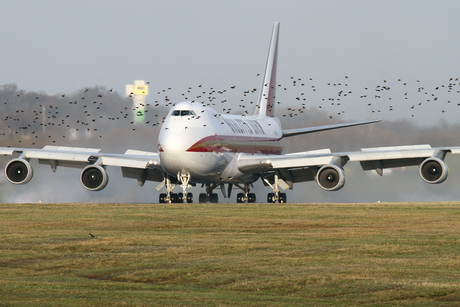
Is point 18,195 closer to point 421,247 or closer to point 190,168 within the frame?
point 190,168

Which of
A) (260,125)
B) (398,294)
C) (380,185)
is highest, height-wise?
(260,125)

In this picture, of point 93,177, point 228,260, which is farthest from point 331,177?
point 228,260

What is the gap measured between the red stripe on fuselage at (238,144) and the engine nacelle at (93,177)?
518 cm

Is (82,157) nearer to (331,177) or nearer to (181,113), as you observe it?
(181,113)

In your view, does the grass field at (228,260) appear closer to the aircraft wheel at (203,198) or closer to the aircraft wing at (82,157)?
the aircraft wing at (82,157)

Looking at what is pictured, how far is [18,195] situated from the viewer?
5238cm

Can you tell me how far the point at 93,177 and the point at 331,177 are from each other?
42.1 feet

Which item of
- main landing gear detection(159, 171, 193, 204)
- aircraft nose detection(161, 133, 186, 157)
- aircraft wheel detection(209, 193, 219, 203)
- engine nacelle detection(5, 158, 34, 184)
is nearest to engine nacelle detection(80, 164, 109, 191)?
engine nacelle detection(5, 158, 34, 184)

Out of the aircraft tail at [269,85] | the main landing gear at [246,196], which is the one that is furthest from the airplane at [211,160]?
the aircraft tail at [269,85]

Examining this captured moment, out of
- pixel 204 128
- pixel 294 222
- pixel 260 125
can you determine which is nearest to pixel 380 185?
pixel 260 125

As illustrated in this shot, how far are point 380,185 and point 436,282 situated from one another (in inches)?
1572

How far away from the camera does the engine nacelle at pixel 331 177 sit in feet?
140

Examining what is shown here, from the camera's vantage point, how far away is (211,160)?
44.8m

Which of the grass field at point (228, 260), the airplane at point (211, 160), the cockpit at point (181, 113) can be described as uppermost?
the cockpit at point (181, 113)
